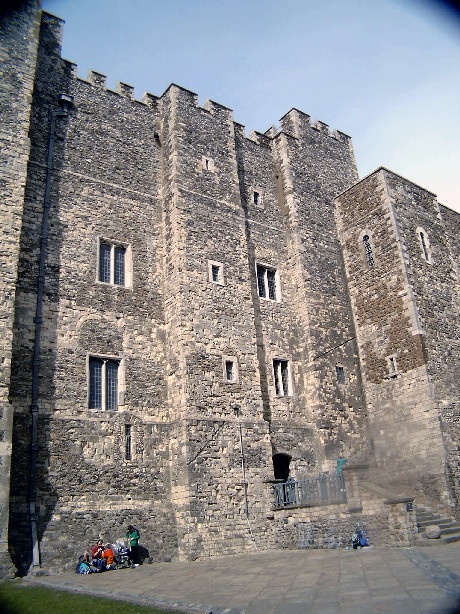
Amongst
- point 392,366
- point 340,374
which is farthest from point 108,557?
point 392,366

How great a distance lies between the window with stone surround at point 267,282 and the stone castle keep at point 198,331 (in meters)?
0.08

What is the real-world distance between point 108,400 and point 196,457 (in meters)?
3.14

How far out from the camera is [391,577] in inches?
368

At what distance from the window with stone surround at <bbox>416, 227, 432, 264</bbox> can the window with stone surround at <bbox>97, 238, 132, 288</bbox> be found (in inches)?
478

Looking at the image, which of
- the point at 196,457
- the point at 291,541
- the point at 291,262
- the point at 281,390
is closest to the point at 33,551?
the point at 196,457

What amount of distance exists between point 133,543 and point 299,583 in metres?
6.22

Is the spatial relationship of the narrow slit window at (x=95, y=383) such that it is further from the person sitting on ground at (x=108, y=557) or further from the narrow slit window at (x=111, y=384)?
the person sitting on ground at (x=108, y=557)

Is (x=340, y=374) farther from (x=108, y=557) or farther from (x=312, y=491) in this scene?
(x=108, y=557)

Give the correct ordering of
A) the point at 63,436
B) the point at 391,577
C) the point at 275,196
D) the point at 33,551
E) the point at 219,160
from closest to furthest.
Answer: the point at 391,577, the point at 33,551, the point at 63,436, the point at 219,160, the point at 275,196

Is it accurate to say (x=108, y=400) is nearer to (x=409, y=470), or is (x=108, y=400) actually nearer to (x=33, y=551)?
(x=33, y=551)

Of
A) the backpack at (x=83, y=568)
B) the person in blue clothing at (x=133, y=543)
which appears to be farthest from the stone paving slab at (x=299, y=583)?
the person in blue clothing at (x=133, y=543)

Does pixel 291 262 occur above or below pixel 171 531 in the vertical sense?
above

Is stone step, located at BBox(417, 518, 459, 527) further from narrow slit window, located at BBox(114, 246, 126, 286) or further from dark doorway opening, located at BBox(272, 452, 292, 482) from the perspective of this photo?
narrow slit window, located at BBox(114, 246, 126, 286)

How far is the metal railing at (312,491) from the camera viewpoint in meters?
16.1
